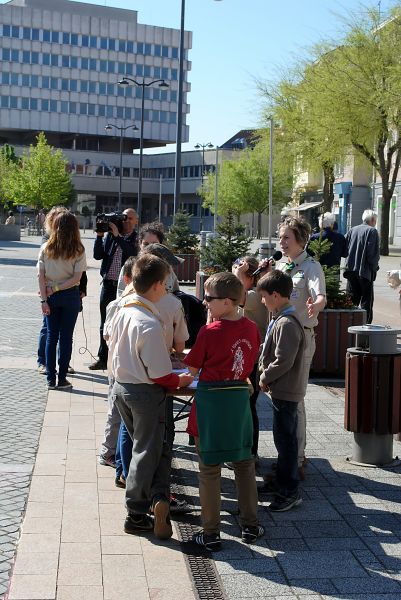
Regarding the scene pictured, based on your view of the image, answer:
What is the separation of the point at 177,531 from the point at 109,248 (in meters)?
5.62

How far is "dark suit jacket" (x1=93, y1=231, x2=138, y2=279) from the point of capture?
1061 centimetres

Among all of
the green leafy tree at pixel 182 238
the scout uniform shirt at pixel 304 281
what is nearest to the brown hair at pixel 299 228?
the scout uniform shirt at pixel 304 281

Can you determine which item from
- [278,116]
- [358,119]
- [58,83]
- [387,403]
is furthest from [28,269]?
[58,83]

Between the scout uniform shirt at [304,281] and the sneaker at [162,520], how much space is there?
2.18 meters

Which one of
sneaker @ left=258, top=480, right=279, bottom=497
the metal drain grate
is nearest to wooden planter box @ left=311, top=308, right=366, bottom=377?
sneaker @ left=258, top=480, right=279, bottom=497

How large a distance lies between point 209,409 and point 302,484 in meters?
1.72

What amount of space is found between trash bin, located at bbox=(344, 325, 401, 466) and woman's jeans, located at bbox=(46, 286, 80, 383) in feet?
12.4

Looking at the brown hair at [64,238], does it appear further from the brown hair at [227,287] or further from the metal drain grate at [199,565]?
the brown hair at [227,287]

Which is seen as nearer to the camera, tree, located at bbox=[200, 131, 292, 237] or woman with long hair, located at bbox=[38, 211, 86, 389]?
woman with long hair, located at bbox=[38, 211, 86, 389]

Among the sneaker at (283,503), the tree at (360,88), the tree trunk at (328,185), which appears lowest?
the sneaker at (283,503)

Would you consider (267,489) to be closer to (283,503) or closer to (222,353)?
(283,503)

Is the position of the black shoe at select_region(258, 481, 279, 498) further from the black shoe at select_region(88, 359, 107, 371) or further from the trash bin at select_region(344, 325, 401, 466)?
the black shoe at select_region(88, 359, 107, 371)

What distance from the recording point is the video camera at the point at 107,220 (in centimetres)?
1014

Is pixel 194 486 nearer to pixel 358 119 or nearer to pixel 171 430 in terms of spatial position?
pixel 171 430
